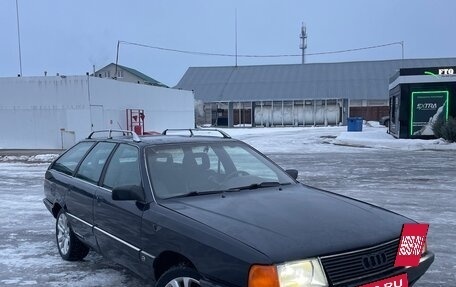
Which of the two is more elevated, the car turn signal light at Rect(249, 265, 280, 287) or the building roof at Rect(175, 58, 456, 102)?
the building roof at Rect(175, 58, 456, 102)

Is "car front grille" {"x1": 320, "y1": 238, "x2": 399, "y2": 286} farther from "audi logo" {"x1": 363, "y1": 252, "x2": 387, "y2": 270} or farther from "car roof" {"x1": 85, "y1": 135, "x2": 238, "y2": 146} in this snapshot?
"car roof" {"x1": 85, "y1": 135, "x2": 238, "y2": 146}

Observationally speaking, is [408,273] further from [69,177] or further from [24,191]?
[24,191]

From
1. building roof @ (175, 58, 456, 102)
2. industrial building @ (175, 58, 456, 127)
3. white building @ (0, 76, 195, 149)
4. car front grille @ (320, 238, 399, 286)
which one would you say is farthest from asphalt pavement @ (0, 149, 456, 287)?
building roof @ (175, 58, 456, 102)

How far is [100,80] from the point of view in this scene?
76.8 feet

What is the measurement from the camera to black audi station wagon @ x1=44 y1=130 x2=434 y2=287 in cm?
293

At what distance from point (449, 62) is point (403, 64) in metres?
4.97

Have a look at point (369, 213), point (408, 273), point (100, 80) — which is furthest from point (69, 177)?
point (100, 80)

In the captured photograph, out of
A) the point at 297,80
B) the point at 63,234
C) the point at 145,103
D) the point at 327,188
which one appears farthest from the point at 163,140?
the point at 297,80

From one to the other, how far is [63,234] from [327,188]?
20.8 ft

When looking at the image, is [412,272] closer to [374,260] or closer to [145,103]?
[374,260]

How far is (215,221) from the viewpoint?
3309 millimetres

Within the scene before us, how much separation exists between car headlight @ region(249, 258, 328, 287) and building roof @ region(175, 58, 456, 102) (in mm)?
47122

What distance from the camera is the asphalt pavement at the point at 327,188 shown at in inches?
193

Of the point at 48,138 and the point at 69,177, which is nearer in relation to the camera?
the point at 69,177
